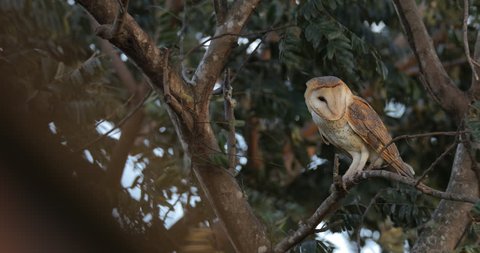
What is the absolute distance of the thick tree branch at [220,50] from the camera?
387 centimetres

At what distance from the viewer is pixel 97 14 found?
11.3ft

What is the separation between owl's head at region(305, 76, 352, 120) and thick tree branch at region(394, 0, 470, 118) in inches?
46.2

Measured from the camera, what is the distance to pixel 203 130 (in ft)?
12.5

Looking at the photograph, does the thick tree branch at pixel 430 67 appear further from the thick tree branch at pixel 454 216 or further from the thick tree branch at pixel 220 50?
the thick tree branch at pixel 220 50

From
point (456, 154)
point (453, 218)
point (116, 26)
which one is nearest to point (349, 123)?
point (453, 218)

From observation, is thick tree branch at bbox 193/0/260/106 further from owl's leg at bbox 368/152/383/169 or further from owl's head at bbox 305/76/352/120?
owl's leg at bbox 368/152/383/169

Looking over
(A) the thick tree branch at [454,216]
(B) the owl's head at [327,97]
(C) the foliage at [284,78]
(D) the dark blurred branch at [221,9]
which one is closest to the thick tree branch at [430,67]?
(A) the thick tree branch at [454,216]

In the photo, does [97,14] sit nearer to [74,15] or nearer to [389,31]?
[74,15]

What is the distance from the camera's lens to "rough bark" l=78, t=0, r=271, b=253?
11.5 ft

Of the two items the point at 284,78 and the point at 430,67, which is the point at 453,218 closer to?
the point at 430,67

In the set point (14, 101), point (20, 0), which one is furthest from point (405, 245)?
point (14, 101)

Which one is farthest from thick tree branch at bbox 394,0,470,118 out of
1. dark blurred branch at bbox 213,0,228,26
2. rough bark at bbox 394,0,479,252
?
dark blurred branch at bbox 213,0,228,26

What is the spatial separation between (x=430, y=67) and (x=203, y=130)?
5.73 ft

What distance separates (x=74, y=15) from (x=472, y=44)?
3.30 meters
